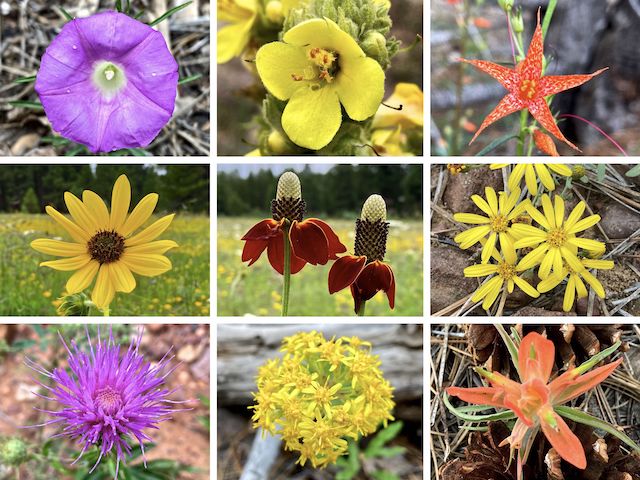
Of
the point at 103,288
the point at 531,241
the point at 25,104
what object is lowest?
the point at 103,288

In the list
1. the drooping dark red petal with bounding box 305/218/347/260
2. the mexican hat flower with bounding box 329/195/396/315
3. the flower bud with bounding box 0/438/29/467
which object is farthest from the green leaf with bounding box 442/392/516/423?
the flower bud with bounding box 0/438/29/467

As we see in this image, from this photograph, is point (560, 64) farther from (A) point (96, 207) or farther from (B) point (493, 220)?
(A) point (96, 207)

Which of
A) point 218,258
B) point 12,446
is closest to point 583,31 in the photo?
point 218,258

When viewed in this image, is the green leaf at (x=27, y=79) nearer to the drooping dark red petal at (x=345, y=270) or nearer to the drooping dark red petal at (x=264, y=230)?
the drooping dark red petal at (x=264, y=230)

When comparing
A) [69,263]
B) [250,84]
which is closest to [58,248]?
[69,263]

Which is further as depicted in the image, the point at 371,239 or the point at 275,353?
the point at 275,353

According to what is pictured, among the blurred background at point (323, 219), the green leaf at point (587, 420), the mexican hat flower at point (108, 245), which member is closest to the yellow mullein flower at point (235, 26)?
the blurred background at point (323, 219)
